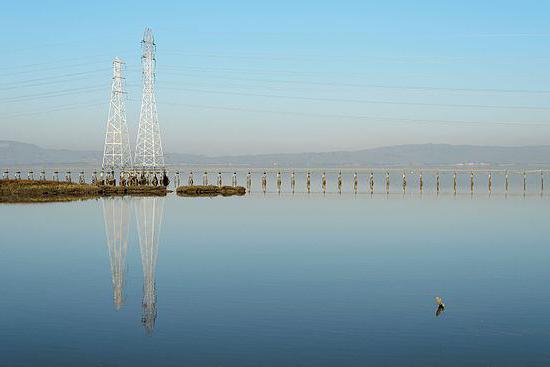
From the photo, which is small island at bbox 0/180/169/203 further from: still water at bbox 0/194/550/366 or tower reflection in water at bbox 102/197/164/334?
still water at bbox 0/194/550/366

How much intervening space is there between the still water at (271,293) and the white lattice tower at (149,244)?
0.42 feet

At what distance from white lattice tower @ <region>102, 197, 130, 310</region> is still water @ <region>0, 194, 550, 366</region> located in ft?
0.53

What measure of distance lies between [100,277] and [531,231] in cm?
3255

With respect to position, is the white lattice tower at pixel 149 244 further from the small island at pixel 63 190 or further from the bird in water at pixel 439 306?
the bird in water at pixel 439 306

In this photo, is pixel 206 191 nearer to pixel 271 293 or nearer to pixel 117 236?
pixel 117 236

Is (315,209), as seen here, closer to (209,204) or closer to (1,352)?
(209,204)

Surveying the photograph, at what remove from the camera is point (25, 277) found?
29.2m

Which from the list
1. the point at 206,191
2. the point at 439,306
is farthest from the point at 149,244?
the point at 206,191

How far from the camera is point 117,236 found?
44.9 metres

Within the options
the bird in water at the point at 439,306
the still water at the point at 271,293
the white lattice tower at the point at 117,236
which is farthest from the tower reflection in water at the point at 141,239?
the bird in water at the point at 439,306

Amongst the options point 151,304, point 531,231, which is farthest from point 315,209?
point 151,304

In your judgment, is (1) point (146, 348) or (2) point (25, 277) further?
(2) point (25, 277)

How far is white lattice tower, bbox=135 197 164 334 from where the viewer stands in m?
23.2

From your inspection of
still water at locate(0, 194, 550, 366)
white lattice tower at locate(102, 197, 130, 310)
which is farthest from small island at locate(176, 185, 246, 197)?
still water at locate(0, 194, 550, 366)
